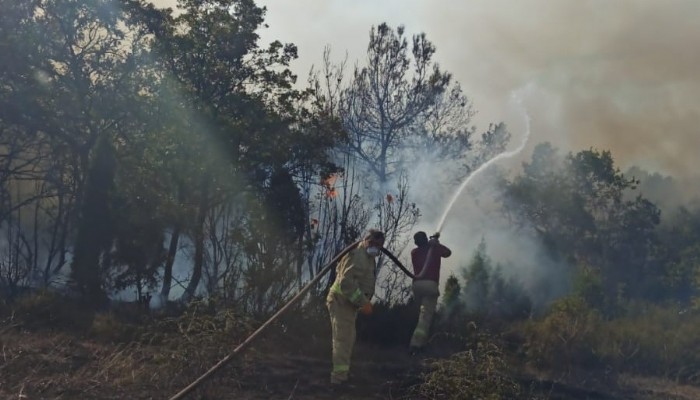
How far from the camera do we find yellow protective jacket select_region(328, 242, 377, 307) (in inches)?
333

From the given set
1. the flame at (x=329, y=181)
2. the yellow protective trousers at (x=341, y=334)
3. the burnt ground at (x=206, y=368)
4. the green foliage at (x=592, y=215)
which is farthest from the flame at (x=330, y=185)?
the green foliage at (x=592, y=215)

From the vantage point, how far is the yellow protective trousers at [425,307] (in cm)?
1056

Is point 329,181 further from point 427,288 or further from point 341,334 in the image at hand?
point 341,334

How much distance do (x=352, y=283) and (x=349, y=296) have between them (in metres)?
0.16

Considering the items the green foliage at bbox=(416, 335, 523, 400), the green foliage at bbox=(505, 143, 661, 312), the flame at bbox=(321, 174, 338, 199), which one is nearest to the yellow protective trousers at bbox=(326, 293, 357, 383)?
the green foliage at bbox=(416, 335, 523, 400)

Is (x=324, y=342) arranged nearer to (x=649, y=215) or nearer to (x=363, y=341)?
(x=363, y=341)

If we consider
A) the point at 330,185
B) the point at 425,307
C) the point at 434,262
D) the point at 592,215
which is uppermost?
the point at 592,215

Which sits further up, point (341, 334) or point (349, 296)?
point (349, 296)

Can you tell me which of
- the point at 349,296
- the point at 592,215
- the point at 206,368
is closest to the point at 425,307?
the point at 349,296

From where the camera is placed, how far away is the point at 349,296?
27.8ft

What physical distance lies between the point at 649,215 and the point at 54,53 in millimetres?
27818

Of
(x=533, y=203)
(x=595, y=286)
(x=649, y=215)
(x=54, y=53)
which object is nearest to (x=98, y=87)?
(x=54, y=53)

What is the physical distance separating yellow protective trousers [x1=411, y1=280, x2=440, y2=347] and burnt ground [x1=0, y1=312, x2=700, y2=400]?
28 centimetres

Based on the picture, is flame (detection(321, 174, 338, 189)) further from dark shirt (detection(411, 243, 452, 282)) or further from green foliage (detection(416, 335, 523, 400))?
green foliage (detection(416, 335, 523, 400))
